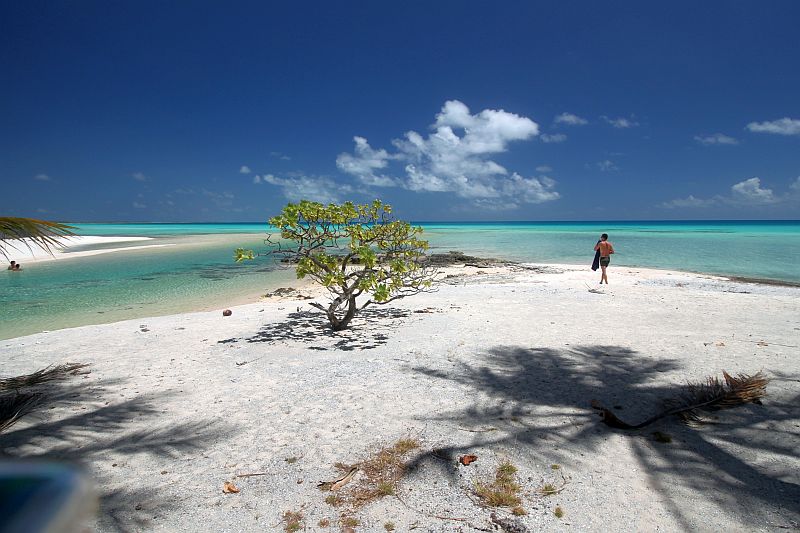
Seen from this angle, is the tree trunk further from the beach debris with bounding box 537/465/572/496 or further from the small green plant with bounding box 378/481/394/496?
→ the beach debris with bounding box 537/465/572/496

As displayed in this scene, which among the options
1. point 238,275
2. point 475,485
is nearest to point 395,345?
point 475,485

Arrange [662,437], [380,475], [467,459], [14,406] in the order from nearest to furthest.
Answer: [380,475]
[467,459]
[662,437]
[14,406]

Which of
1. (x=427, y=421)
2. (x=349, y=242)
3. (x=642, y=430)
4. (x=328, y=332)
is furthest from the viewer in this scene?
(x=328, y=332)

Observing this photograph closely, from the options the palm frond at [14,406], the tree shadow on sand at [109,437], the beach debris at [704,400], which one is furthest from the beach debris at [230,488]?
the beach debris at [704,400]

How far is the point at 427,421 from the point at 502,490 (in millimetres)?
1263

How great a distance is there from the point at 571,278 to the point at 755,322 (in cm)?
876

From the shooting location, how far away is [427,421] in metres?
4.47

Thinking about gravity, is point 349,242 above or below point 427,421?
above

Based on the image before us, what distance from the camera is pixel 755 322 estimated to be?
8.31 metres

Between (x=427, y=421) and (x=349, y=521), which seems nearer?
(x=349, y=521)

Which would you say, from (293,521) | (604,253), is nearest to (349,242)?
(293,521)

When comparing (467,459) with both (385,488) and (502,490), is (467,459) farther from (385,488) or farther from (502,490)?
(385,488)

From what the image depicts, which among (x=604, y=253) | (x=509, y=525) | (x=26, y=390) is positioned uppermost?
(x=604, y=253)

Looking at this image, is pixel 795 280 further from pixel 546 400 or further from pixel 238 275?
pixel 238 275
